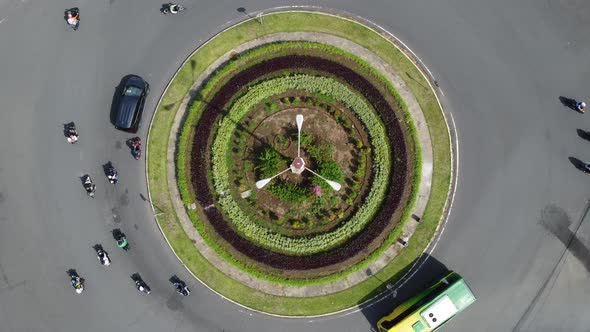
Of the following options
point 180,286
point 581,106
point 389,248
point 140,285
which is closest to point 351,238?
point 389,248

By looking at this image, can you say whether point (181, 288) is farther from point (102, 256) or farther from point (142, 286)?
point (102, 256)

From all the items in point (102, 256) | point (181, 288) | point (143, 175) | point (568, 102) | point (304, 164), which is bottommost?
point (568, 102)

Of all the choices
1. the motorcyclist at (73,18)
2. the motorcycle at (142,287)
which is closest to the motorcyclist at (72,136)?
the motorcyclist at (73,18)

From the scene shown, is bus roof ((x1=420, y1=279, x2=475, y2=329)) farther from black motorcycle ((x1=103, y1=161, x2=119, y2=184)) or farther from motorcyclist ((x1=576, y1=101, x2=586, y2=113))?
black motorcycle ((x1=103, y1=161, x2=119, y2=184))

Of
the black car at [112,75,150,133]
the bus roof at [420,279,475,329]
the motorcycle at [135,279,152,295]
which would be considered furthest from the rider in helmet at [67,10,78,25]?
the bus roof at [420,279,475,329]

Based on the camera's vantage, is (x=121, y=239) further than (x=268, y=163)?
No

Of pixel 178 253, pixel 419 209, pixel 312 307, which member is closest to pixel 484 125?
pixel 419 209

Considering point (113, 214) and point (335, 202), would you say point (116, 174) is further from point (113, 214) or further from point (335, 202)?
point (335, 202)
